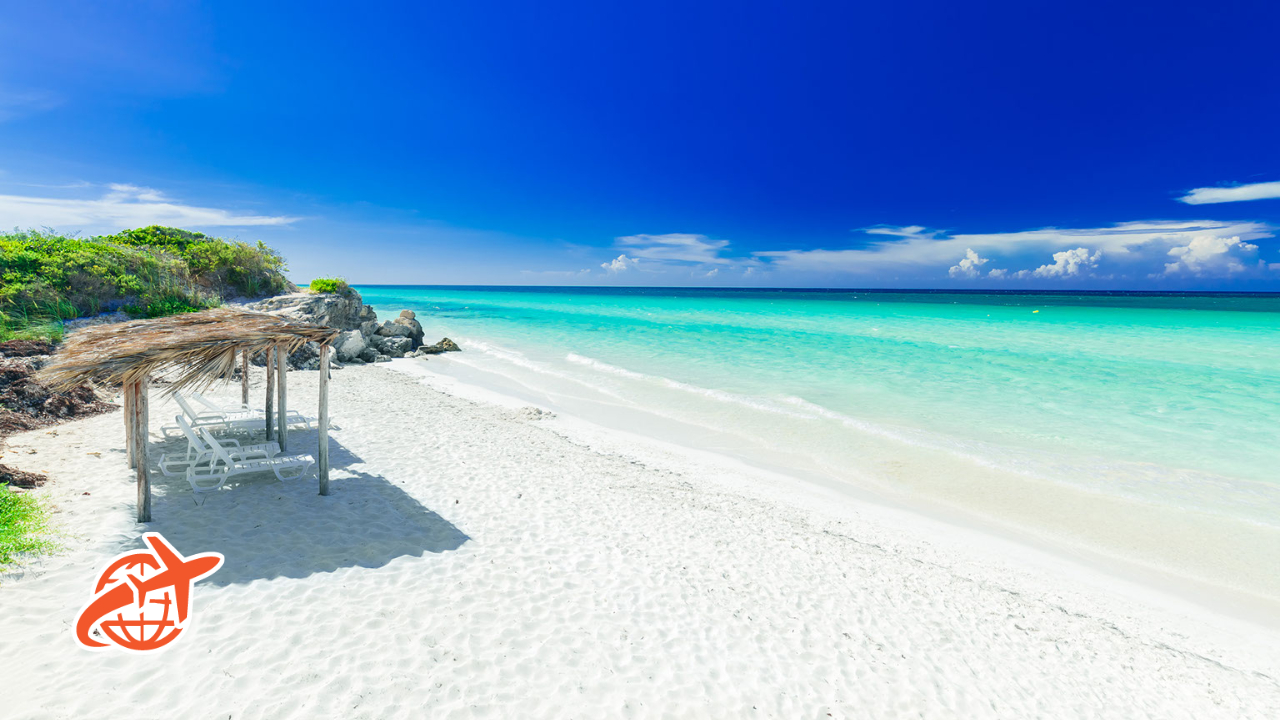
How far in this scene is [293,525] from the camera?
19.0 ft

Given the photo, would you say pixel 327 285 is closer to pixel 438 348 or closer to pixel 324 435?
pixel 438 348

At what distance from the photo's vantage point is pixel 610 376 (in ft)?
60.7

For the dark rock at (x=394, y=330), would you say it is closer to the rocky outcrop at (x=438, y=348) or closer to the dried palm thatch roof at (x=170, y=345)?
the rocky outcrop at (x=438, y=348)

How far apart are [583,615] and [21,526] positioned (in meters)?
5.22

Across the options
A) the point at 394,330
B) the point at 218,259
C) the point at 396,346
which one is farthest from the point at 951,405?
the point at 218,259

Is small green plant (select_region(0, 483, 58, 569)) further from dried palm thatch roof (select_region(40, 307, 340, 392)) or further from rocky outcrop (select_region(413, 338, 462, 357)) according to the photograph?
rocky outcrop (select_region(413, 338, 462, 357))

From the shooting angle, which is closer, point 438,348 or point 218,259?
point 218,259

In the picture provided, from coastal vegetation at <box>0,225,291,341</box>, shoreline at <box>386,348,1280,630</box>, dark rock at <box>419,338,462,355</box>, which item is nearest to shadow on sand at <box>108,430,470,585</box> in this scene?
shoreline at <box>386,348,1280,630</box>

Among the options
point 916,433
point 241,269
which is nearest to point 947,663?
point 916,433

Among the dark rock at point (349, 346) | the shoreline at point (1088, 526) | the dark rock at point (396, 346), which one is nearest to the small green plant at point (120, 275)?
the dark rock at point (349, 346)

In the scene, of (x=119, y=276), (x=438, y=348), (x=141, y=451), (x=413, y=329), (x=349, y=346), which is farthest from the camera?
(x=413, y=329)

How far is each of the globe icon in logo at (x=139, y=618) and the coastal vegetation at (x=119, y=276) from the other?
11.7 metres

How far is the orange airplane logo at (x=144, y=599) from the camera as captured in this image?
378 centimetres

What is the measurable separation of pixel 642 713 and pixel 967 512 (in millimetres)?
6491
